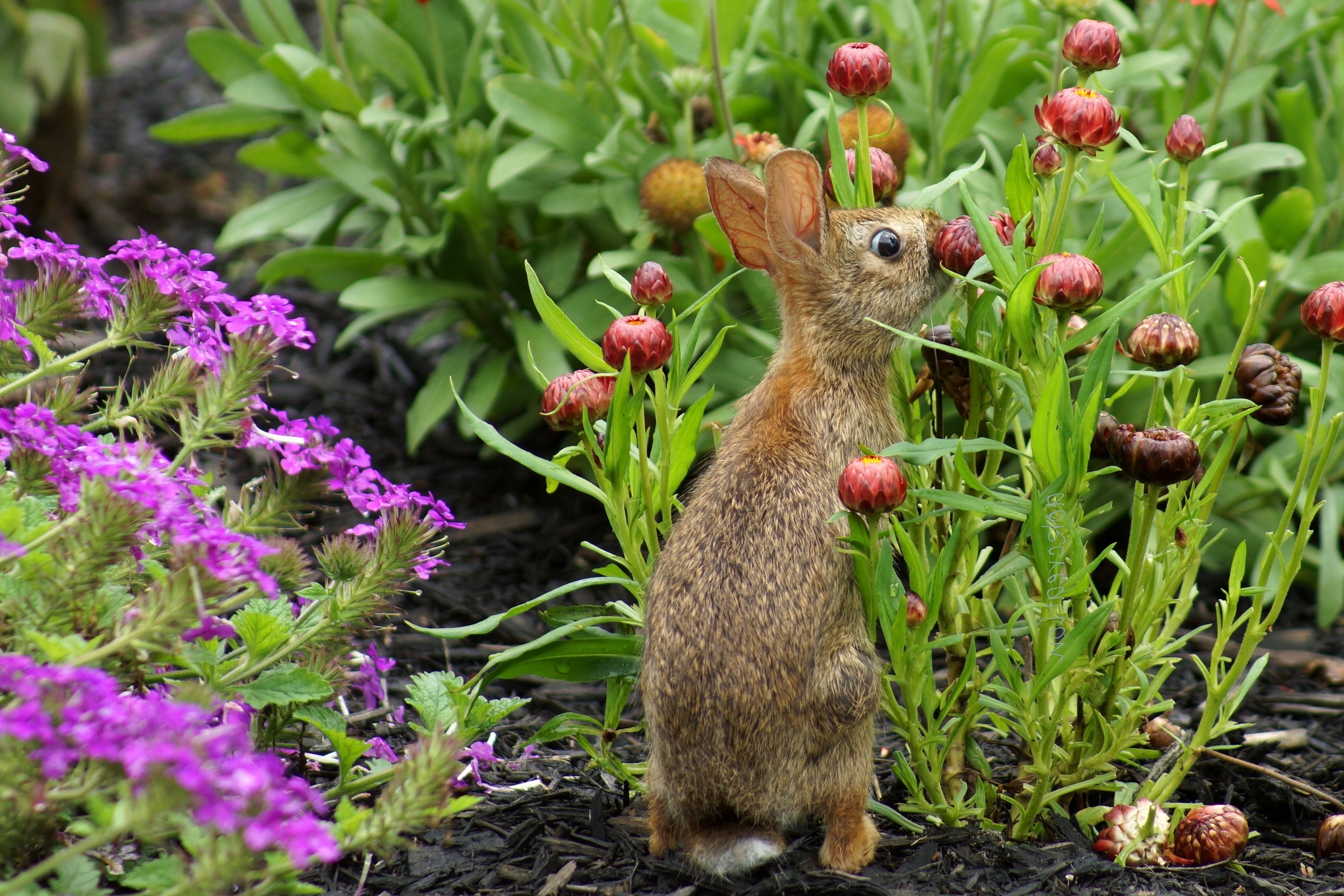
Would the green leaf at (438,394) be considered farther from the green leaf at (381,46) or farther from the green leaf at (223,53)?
the green leaf at (223,53)

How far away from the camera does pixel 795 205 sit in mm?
2857

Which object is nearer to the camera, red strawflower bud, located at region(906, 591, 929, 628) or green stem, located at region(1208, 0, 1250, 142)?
red strawflower bud, located at region(906, 591, 929, 628)

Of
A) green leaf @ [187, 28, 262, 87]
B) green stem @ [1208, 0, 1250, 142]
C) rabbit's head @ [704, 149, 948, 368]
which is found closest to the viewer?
rabbit's head @ [704, 149, 948, 368]

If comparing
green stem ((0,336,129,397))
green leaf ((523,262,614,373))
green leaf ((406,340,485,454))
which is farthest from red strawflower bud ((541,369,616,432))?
green leaf ((406,340,485,454))

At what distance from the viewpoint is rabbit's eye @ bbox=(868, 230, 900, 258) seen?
113 inches

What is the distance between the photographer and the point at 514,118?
14.5 ft

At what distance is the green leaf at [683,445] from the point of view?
9.10 ft

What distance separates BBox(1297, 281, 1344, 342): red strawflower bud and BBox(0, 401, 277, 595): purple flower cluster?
1973 millimetres

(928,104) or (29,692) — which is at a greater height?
(928,104)

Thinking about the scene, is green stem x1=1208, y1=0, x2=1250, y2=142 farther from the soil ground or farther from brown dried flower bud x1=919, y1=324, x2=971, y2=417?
brown dried flower bud x1=919, y1=324, x2=971, y2=417

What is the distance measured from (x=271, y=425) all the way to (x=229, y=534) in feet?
11.4

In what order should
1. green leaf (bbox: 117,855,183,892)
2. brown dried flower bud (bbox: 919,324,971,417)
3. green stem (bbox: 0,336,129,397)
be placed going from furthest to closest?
brown dried flower bud (bbox: 919,324,971,417) < green stem (bbox: 0,336,129,397) < green leaf (bbox: 117,855,183,892)

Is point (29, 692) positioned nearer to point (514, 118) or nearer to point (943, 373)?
point (943, 373)

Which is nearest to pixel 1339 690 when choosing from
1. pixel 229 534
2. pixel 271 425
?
pixel 229 534
